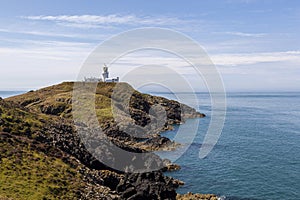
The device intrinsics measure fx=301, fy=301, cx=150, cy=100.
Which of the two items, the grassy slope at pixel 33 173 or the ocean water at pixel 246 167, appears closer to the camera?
the grassy slope at pixel 33 173

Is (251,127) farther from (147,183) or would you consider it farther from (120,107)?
(147,183)

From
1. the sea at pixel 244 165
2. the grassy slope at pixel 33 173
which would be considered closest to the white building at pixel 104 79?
the sea at pixel 244 165

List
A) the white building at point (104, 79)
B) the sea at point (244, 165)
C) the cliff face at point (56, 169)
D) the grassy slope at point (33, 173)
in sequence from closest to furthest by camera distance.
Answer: the grassy slope at point (33, 173) → the cliff face at point (56, 169) → the sea at point (244, 165) → the white building at point (104, 79)

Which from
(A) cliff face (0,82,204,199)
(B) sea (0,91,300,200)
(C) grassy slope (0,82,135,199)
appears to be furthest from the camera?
(B) sea (0,91,300,200)

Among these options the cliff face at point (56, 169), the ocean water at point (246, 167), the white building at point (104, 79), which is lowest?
the ocean water at point (246, 167)

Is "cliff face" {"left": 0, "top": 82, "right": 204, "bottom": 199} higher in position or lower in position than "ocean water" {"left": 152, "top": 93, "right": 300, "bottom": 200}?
higher

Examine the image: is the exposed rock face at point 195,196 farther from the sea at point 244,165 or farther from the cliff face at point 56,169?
the sea at point 244,165

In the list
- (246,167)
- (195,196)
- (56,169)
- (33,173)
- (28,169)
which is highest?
(28,169)

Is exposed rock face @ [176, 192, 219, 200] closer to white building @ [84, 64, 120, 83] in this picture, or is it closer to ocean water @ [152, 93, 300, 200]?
ocean water @ [152, 93, 300, 200]

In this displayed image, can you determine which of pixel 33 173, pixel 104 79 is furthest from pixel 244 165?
pixel 104 79

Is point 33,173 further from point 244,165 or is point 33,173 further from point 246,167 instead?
point 244,165

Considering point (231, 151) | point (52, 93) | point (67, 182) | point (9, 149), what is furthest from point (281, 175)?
point (52, 93)

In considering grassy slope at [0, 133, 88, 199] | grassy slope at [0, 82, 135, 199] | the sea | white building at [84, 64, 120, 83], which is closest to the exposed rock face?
the sea

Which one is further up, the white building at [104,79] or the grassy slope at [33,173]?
the white building at [104,79]
